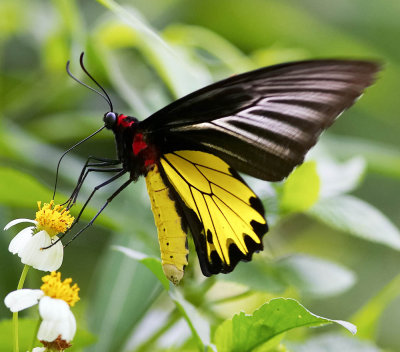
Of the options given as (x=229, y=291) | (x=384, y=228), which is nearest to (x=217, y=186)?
(x=384, y=228)

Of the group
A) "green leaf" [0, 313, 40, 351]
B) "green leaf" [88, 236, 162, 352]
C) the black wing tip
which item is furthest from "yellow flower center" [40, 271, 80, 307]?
"green leaf" [88, 236, 162, 352]

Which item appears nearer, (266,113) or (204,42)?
(266,113)

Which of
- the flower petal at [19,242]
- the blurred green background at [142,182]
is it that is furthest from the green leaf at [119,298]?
the flower petal at [19,242]

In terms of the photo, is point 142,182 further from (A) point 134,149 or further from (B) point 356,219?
(B) point 356,219

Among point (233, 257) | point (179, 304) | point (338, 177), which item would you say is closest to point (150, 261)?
point (179, 304)

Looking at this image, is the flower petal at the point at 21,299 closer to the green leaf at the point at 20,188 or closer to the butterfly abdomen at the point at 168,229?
the butterfly abdomen at the point at 168,229

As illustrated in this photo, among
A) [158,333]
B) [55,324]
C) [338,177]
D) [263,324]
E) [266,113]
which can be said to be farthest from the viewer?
[338,177]
